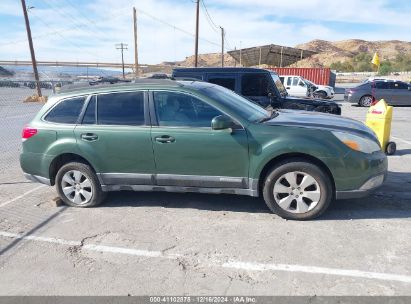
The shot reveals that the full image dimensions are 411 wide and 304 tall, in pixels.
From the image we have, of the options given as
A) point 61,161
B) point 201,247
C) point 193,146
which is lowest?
point 201,247

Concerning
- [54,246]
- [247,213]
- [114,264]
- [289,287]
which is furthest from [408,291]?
[54,246]

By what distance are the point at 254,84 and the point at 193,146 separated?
4245 mm

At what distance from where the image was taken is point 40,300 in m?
3.09

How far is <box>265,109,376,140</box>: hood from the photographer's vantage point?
4.44m

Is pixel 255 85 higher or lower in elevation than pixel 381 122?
higher

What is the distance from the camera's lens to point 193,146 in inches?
177

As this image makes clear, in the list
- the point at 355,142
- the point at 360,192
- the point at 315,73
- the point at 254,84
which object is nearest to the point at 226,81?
the point at 254,84

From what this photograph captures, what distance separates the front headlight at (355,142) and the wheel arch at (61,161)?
124 inches

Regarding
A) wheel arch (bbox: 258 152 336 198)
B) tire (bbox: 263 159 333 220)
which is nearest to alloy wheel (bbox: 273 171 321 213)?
tire (bbox: 263 159 333 220)

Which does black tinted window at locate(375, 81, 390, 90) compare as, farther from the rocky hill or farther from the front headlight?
the rocky hill

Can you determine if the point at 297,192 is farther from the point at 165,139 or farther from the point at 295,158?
the point at 165,139

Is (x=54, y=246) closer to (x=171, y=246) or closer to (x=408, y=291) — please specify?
(x=171, y=246)

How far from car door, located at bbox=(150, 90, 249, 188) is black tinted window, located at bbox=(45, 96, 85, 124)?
1.06m

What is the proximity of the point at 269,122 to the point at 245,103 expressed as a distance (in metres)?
0.70
